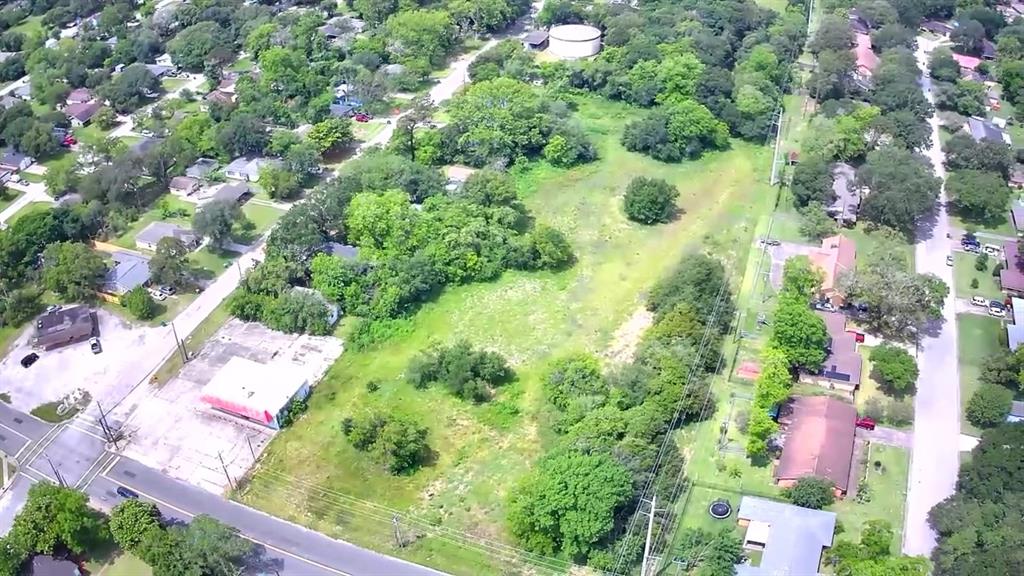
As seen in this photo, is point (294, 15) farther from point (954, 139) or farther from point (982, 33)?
point (982, 33)

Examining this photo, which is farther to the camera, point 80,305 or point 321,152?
point 321,152

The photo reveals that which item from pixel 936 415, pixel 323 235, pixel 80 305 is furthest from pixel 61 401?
pixel 936 415

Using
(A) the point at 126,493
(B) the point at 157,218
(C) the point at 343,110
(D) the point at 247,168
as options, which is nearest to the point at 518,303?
(A) the point at 126,493

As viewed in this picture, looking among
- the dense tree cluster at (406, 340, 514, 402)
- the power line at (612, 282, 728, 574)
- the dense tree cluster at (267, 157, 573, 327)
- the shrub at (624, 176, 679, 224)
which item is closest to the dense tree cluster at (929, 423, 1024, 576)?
the power line at (612, 282, 728, 574)

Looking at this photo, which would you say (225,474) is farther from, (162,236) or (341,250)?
(162,236)

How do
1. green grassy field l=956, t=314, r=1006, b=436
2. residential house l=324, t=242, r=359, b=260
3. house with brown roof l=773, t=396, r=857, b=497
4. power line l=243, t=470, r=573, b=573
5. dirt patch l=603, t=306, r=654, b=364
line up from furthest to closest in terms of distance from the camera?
residential house l=324, t=242, r=359, b=260 → dirt patch l=603, t=306, r=654, b=364 → green grassy field l=956, t=314, r=1006, b=436 → house with brown roof l=773, t=396, r=857, b=497 → power line l=243, t=470, r=573, b=573

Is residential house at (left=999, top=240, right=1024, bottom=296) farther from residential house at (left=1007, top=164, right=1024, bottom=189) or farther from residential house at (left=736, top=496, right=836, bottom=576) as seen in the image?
residential house at (left=736, top=496, right=836, bottom=576)
